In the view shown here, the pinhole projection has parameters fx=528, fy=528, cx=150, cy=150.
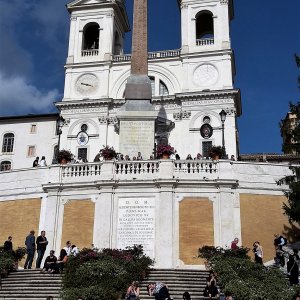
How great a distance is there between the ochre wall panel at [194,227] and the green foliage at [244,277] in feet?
6.20

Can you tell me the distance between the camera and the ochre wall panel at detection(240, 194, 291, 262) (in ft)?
80.3

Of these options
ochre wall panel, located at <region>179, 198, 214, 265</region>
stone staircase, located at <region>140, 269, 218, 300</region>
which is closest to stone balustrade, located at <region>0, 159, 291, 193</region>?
ochre wall panel, located at <region>179, 198, 214, 265</region>

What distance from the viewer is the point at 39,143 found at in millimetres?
Answer: 56688

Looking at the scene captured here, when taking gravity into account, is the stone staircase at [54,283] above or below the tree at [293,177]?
below

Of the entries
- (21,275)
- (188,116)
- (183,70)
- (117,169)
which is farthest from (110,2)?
(21,275)

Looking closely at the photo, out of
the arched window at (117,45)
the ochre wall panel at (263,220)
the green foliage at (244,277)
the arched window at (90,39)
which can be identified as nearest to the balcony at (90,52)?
the arched window at (90,39)

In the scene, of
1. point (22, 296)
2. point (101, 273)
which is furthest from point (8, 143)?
point (101, 273)

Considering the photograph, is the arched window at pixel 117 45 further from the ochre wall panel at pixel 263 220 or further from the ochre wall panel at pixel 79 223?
the ochre wall panel at pixel 263 220

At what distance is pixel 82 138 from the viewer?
49.2 metres

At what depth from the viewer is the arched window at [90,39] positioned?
5322 centimetres

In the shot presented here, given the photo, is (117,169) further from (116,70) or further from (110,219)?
(116,70)

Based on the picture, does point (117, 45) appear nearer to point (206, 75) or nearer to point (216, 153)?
point (206, 75)

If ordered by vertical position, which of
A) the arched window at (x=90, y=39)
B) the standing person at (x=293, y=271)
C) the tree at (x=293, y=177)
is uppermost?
the arched window at (x=90, y=39)

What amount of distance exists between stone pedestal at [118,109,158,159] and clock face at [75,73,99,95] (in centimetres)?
1964
